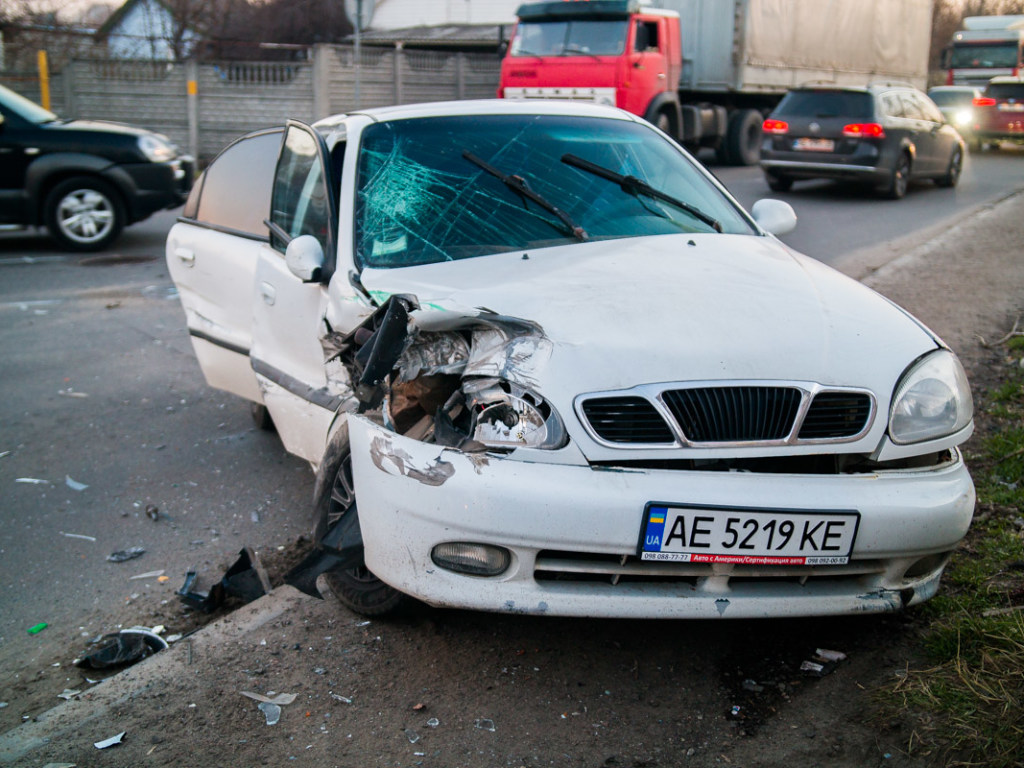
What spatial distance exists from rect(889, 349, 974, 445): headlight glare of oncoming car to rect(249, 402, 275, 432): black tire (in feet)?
11.2

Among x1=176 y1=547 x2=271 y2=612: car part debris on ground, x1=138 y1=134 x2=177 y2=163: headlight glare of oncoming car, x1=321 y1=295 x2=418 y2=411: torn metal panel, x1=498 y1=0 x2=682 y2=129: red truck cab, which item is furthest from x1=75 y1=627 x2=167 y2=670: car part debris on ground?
x1=498 y1=0 x2=682 y2=129: red truck cab

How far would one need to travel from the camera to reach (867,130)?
1426 centimetres

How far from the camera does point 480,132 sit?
4.23 metres

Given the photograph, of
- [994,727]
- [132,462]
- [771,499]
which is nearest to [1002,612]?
[994,727]

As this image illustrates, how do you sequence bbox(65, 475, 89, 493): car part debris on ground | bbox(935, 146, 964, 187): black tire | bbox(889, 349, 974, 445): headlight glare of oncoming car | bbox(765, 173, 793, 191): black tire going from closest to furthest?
bbox(889, 349, 974, 445): headlight glare of oncoming car
bbox(65, 475, 89, 493): car part debris on ground
bbox(765, 173, 793, 191): black tire
bbox(935, 146, 964, 187): black tire

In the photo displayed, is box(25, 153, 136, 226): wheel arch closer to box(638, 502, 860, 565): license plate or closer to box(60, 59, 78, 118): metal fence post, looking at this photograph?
box(60, 59, 78, 118): metal fence post

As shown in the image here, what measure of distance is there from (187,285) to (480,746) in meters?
3.54

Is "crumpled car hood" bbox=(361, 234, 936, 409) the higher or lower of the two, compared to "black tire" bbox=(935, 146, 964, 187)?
higher

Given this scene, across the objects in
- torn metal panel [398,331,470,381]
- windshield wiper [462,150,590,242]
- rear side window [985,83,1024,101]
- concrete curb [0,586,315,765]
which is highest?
rear side window [985,83,1024,101]

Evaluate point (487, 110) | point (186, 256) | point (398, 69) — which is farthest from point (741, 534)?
point (398, 69)

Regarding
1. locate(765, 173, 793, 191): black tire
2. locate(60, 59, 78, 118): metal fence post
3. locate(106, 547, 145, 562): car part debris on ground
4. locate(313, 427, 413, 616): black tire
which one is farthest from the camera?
locate(60, 59, 78, 118): metal fence post

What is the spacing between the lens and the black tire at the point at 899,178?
571 inches

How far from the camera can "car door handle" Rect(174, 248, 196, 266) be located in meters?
5.28

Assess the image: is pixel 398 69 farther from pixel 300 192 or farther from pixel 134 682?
pixel 134 682
